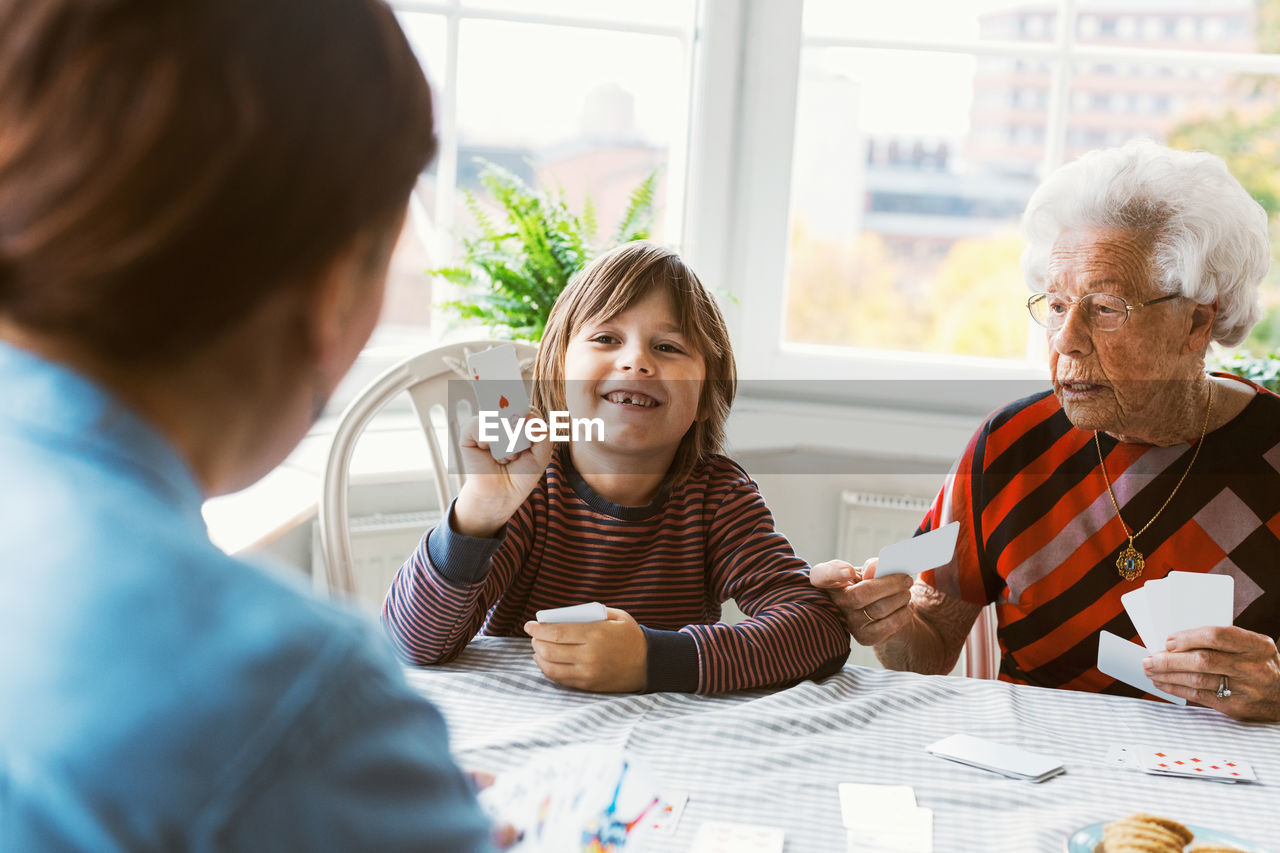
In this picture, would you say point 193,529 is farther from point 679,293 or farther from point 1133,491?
point 1133,491

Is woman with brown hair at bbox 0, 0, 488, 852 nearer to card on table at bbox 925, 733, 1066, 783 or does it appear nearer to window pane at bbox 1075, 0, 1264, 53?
card on table at bbox 925, 733, 1066, 783

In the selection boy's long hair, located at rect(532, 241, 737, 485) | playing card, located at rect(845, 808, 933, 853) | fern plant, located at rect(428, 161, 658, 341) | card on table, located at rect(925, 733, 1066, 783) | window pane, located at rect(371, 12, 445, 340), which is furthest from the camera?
window pane, located at rect(371, 12, 445, 340)

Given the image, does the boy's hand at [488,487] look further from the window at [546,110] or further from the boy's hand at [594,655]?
the window at [546,110]

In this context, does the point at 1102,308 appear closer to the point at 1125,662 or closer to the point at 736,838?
the point at 1125,662

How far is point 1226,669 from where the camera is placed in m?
1.25

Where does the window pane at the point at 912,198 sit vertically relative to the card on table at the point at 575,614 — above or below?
above

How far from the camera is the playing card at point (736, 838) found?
911 millimetres

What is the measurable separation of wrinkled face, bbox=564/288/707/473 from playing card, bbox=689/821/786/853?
70 cm

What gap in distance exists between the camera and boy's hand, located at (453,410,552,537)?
1321 mm

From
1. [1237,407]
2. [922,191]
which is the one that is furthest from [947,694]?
[922,191]

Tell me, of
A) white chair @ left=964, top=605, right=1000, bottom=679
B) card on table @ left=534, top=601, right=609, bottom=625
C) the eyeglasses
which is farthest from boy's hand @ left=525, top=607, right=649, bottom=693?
the eyeglasses

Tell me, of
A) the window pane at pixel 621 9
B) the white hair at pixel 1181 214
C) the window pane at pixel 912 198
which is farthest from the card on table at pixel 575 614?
the window pane at pixel 621 9

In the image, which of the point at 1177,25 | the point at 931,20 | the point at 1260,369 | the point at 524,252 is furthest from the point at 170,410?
the point at 1177,25

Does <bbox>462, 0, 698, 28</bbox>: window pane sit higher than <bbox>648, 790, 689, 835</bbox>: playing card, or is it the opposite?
<bbox>462, 0, 698, 28</bbox>: window pane
